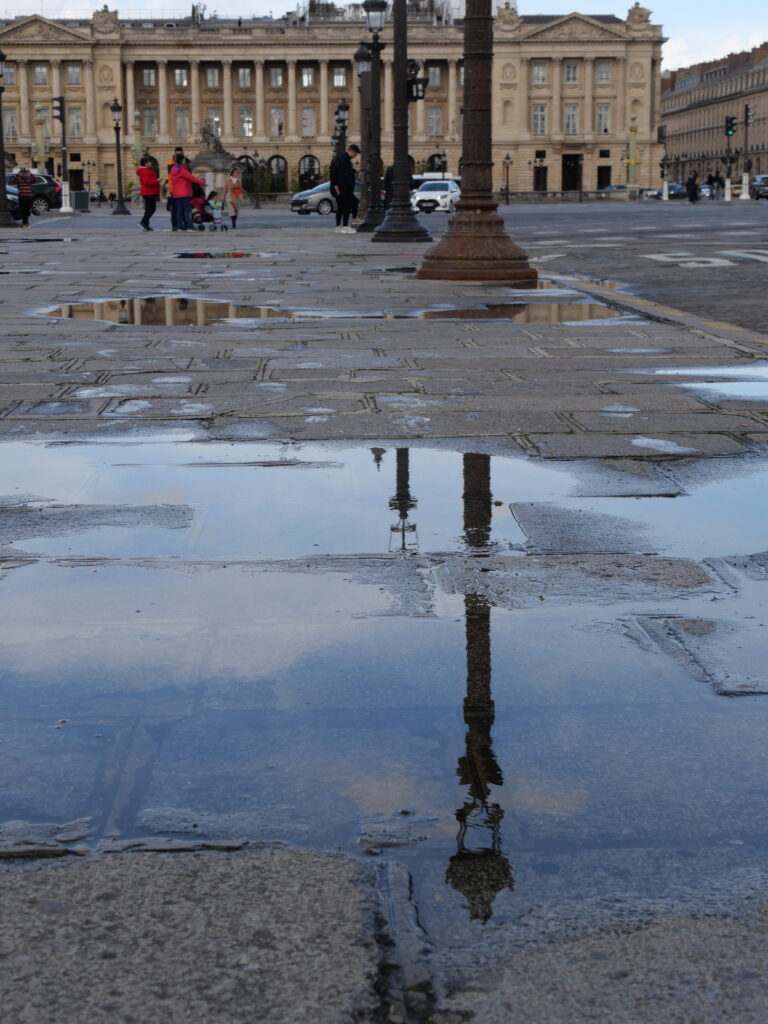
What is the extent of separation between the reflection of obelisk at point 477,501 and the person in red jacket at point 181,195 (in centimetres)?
2554

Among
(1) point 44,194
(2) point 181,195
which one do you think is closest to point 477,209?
(2) point 181,195

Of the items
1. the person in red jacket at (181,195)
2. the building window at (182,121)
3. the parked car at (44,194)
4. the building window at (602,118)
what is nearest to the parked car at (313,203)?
the parked car at (44,194)

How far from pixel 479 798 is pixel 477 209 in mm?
13151

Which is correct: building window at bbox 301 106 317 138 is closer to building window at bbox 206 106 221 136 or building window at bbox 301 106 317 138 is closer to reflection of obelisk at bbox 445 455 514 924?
building window at bbox 206 106 221 136

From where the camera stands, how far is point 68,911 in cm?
190

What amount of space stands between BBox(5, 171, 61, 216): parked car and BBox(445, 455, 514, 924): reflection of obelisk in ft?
163

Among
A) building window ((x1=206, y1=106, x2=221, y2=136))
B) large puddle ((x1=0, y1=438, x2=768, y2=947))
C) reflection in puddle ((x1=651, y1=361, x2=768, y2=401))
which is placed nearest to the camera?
large puddle ((x1=0, y1=438, x2=768, y2=947))

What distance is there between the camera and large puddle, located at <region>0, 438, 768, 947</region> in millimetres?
2166

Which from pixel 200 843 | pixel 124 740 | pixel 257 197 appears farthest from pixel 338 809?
pixel 257 197

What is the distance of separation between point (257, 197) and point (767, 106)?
294 ft

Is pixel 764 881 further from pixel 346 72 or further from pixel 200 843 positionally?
pixel 346 72

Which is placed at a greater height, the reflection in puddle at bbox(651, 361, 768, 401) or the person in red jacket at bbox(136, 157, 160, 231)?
the person in red jacket at bbox(136, 157, 160, 231)

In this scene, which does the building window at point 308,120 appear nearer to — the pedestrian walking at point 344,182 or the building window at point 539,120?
the building window at point 539,120

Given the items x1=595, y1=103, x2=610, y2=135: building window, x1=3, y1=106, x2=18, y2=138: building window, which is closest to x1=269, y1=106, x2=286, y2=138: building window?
x1=3, y1=106, x2=18, y2=138: building window
